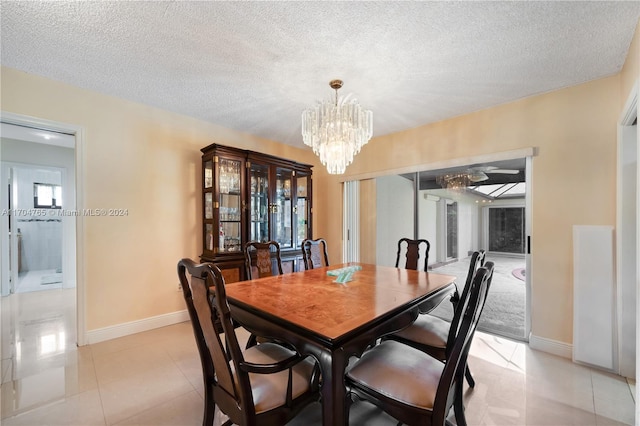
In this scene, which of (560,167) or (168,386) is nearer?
(168,386)

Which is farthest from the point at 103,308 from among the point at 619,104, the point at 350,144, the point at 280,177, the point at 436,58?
the point at 619,104

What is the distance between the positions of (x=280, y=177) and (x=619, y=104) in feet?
11.8

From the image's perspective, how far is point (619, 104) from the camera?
2.28 m

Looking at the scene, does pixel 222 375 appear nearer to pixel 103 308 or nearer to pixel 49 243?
pixel 103 308

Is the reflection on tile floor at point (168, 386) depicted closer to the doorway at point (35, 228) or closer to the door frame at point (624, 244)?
the door frame at point (624, 244)

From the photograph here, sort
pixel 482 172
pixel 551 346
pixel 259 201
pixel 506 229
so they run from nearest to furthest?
pixel 551 346, pixel 506 229, pixel 482 172, pixel 259 201

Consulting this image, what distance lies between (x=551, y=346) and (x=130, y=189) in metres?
4.68

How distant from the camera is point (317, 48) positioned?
1.97m

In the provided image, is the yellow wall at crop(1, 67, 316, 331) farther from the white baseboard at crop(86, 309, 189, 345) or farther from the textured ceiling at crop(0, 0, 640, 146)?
the textured ceiling at crop(0, 0, 640, 146)

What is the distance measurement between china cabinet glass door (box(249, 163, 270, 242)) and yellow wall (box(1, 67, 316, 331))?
2.28 feet

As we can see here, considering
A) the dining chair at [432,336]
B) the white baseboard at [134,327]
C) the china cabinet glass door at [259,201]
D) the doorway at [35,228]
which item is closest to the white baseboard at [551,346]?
the dining chair at [432,336]

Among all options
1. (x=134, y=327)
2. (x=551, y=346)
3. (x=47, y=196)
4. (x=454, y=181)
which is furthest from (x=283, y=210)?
(x=47, y=196)

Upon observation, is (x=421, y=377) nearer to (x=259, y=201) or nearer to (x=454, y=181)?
(x=454, y=181)

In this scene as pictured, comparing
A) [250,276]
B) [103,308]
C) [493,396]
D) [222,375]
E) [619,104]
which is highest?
[619,104]
